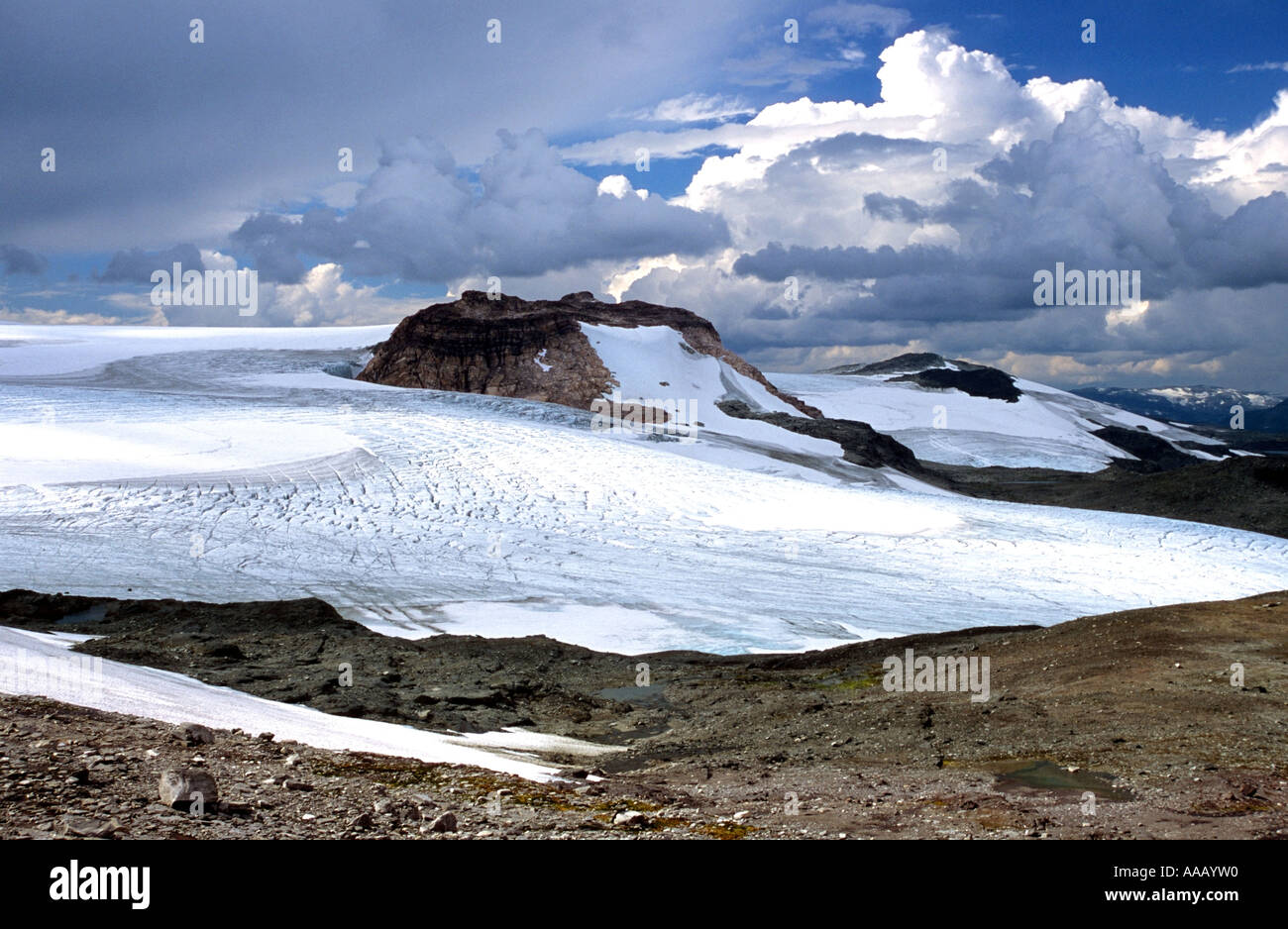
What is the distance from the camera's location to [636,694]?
15.9 meters

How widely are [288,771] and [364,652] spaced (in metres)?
9.33

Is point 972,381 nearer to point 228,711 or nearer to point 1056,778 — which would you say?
point 1056,778

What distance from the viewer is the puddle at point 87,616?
56.6 feet

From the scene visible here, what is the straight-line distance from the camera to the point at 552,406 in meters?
46.1

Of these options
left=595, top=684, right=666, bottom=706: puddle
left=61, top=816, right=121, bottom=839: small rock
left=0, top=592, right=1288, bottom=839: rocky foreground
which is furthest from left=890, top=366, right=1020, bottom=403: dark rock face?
left=61, top=816, right=121, bottom=839: small rock

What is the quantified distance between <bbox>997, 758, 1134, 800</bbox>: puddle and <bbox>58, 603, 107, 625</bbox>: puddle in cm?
1528

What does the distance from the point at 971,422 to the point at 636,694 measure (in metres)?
90.0

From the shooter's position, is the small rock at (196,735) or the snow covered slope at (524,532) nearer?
the small rock at (196,735)

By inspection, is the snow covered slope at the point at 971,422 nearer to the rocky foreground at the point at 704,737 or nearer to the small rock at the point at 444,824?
the rocky foreground at the point at 704,737

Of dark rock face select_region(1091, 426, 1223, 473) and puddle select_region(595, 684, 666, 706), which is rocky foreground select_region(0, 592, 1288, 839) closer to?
puddle select_region(595, 684, 666, 706)

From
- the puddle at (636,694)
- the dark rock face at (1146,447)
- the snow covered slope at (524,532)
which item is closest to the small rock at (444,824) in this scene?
the puddle at (636,694)

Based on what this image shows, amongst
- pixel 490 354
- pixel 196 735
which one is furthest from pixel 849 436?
pixel 196 735

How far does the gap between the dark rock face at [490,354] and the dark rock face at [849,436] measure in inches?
322
